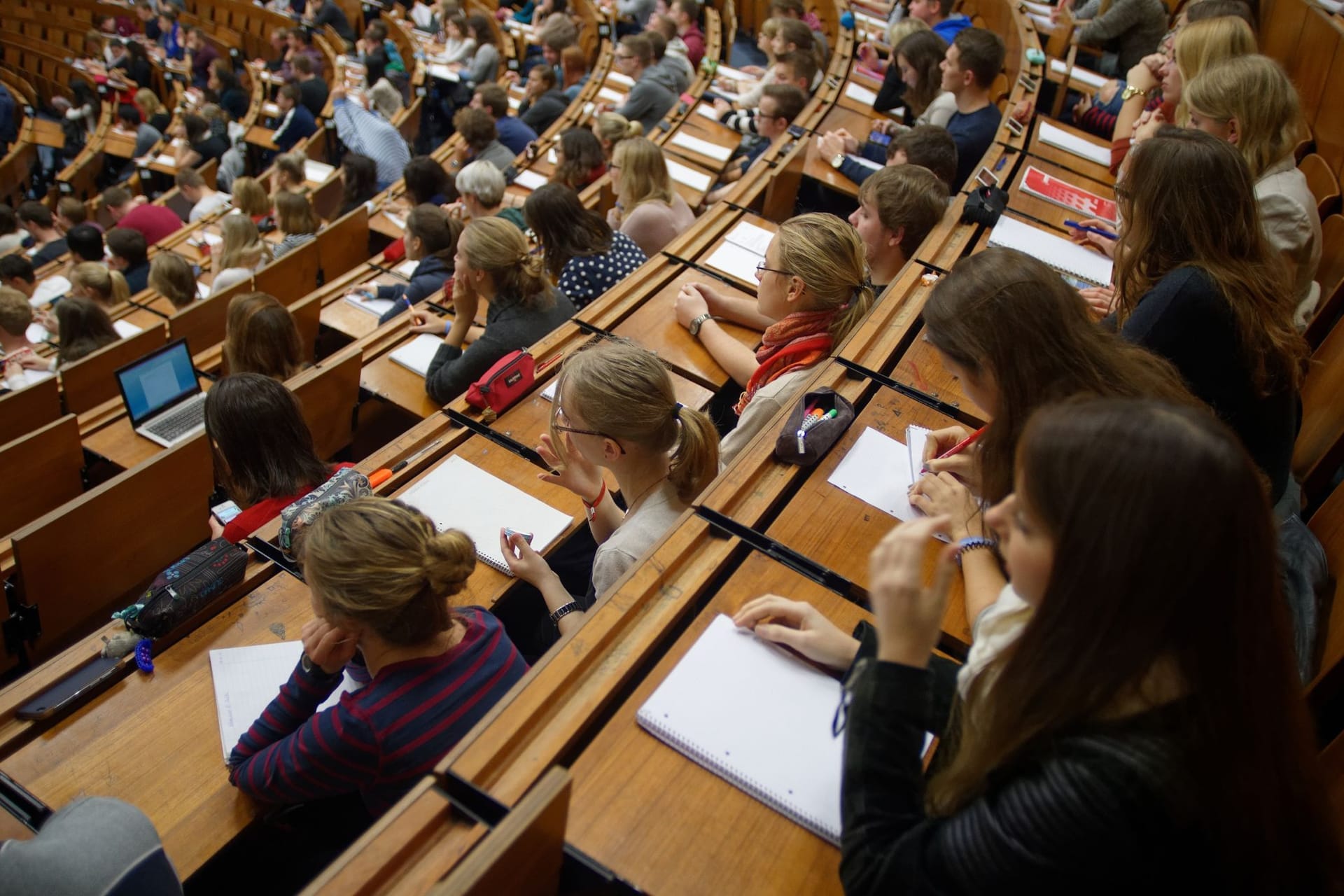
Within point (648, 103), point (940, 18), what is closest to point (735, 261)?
point (648, 103)

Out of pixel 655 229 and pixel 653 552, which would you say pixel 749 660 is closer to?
pixel 653 552

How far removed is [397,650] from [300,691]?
6.6 inches

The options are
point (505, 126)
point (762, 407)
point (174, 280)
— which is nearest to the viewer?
point (762, 407)

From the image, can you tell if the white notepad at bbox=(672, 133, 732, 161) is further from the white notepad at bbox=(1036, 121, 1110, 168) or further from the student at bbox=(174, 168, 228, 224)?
the student at bbox=(174, 168, 228, 224)

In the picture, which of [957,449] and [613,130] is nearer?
[957,449]

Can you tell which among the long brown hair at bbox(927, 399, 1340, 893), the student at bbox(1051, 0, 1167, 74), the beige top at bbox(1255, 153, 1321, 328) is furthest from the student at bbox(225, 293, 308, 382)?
the student at bbox(1051, 0, 1167, 74)

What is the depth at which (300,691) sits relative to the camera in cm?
132

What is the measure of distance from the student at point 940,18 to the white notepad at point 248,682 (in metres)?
4.48

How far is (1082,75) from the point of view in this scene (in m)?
4.27

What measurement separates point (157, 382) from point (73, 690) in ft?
5.19

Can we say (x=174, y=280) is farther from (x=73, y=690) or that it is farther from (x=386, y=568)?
(x=386, y=568)

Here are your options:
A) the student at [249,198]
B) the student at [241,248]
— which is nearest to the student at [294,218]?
the student at [241,248]

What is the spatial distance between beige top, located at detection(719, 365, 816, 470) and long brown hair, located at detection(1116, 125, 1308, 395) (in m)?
0.66

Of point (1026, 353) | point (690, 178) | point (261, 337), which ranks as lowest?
point (261, 337)
